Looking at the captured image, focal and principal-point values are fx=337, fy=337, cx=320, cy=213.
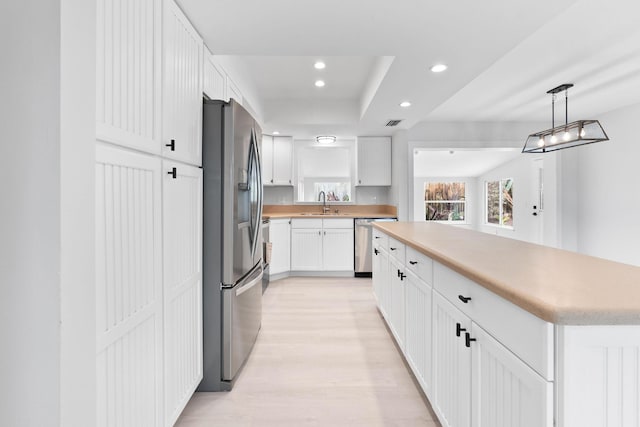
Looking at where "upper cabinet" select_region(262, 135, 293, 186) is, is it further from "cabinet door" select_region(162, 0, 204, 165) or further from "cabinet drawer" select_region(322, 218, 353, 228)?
"cabinet door" select_region(162, 0, 204, 165)

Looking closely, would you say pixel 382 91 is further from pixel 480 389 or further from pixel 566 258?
pixel 480 389

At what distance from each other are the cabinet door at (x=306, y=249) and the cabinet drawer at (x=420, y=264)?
294 centimetres

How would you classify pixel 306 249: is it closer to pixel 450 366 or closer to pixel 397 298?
pixel 397 298

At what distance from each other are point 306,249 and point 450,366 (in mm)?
3677

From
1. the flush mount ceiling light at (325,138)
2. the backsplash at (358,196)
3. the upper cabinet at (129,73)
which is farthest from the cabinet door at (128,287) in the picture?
the backsplash at (358,196)

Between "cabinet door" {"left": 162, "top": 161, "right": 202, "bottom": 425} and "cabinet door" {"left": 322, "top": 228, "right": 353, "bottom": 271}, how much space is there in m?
3.15

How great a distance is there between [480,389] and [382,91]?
2.61 meters

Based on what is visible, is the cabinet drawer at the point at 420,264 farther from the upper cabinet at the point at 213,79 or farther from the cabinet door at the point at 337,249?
the cabinet door at the point at 337,249

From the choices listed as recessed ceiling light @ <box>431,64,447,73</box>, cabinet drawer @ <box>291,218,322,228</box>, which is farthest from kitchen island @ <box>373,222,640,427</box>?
cabinet drawer @ <box>291,218,322,228</box>

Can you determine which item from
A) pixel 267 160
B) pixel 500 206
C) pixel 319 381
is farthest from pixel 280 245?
pixel 500 206

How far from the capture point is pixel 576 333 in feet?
2.52

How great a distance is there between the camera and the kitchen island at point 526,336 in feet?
2.52

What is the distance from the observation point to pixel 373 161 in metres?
5.24

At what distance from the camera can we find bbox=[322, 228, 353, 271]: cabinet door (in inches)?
195
